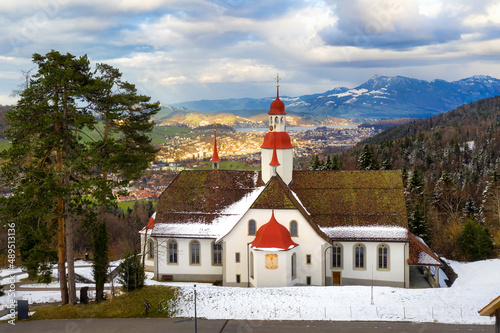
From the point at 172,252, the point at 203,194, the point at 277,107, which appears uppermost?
the point at 277,107

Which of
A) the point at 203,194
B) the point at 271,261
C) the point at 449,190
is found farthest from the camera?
the point at 449,190

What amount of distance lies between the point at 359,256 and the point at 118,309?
64.2 feet

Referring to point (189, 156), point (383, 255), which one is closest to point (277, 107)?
point (383, 255)

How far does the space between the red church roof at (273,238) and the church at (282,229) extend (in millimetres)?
80

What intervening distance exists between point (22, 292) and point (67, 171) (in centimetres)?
1670

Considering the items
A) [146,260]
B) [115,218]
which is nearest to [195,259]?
[146,260]

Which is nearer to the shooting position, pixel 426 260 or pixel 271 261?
pixel 271 261

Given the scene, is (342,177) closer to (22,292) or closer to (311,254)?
(311,254)

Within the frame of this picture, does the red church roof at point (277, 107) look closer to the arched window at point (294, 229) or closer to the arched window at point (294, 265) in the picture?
the arched window at point (294, 229)

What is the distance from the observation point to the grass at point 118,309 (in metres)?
28.9

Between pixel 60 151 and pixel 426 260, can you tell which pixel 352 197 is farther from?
pixel 60 151

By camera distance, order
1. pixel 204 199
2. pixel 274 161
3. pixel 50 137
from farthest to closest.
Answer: pixel 204 199
pixel 274 161
pixel 50 137

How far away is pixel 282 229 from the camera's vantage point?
3381 cm

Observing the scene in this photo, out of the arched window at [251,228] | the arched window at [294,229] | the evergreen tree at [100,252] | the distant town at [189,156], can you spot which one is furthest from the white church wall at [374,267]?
the distant town at [189,156]
